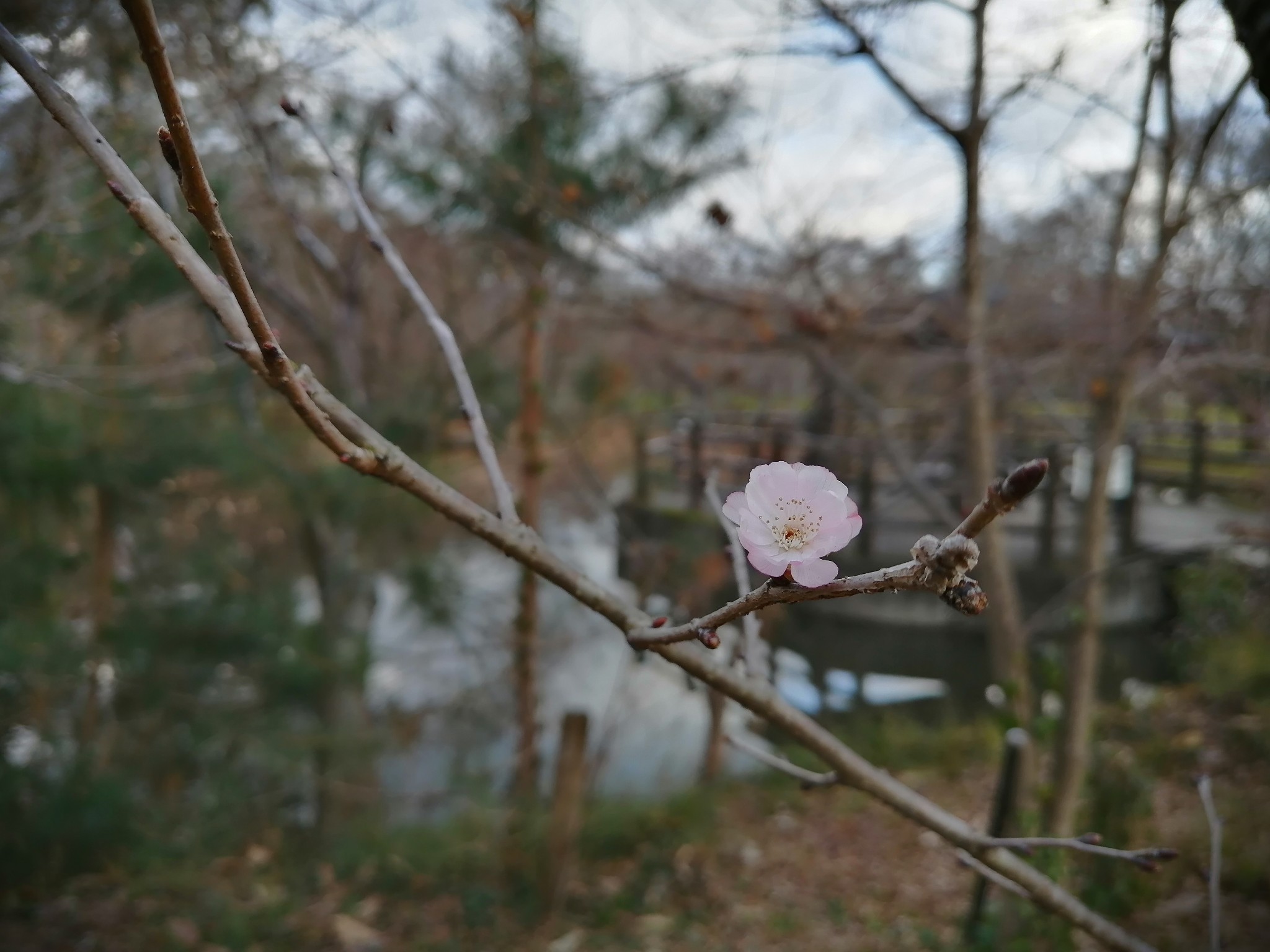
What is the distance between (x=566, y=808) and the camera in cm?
419

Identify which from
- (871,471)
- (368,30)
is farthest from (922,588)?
(871,471)

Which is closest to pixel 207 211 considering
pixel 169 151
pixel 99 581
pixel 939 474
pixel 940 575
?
pixel 169 151

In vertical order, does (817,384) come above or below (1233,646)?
above

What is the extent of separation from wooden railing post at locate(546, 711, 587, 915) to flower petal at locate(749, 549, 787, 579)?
385 centimetres

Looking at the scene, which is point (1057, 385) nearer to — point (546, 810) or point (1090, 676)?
point (1090, 676)

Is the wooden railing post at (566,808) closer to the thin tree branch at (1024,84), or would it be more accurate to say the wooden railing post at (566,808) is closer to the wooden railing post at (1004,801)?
the wooden railing post at (1004,801)

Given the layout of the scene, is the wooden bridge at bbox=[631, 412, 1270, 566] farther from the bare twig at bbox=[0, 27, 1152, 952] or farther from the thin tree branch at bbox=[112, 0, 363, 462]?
the thin tree branch at bbox=[112, 0, 363, 462]

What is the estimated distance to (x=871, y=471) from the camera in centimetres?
454

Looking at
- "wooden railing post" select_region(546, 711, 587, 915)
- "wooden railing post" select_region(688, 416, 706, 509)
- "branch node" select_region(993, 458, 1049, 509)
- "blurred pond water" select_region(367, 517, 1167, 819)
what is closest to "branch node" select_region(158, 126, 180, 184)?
"branch node" select_region(993, 458, 1049, 509)

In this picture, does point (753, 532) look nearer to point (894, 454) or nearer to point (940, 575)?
point (940, 575)

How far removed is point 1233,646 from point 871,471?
310 cm

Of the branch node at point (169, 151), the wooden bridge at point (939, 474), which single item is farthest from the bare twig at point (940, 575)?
the wooden bridge at point (939, 474)

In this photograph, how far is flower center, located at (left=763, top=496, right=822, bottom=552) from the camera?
525 mm

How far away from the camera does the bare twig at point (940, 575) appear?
468mm
